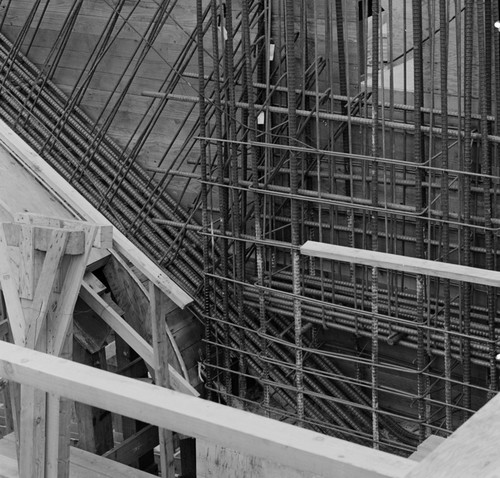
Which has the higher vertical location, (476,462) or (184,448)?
(476,462)

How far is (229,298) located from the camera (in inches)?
269

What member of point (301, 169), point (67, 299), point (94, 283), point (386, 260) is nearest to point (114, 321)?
point (94, 283)

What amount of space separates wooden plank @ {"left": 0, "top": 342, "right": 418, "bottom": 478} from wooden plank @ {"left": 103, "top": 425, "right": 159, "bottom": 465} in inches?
122

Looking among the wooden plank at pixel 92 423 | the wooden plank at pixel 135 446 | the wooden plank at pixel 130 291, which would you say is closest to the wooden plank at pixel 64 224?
the wooden plank at pixel 130 291

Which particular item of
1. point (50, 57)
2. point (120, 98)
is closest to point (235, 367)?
point (120, 98)

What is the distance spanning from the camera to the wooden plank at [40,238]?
14.2ft

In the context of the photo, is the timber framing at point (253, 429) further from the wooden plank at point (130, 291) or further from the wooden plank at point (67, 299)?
the wooden plank at point (130, 291)

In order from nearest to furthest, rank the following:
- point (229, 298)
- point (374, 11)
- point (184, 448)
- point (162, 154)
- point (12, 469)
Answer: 1. point (12, 469)
2. point (374, 11)
3. point (184, 448)
4. point (229, 298)
5. point (162, 154)

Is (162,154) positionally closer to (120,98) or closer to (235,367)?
(120,98)

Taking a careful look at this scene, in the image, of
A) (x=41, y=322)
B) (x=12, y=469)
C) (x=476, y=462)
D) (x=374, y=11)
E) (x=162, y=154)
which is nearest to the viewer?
(x=476, y=462)

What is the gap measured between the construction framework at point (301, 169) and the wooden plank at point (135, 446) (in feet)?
2.74

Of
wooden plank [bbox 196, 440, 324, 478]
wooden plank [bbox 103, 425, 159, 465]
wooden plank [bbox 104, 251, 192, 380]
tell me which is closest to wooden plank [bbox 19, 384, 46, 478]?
wooden plank [bbox 103, 425, 159, 465]

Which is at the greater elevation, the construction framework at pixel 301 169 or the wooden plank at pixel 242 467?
the construction framework at pixel 301 169

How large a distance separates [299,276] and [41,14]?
117 inches
